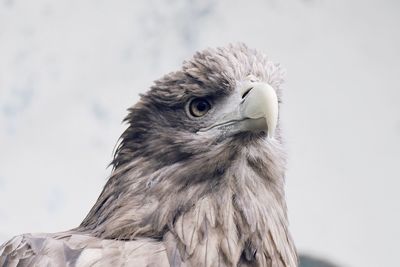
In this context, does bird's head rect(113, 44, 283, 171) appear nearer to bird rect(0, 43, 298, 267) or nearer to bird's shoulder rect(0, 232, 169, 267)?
bird rect(0, 43, 298, 267)

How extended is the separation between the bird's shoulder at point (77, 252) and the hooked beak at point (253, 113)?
459mm

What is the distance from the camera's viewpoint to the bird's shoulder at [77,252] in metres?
2.35

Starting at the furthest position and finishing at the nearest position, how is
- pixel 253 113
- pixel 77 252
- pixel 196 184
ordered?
pixel 196 184 < pixel 253 113 < pixel 77 252

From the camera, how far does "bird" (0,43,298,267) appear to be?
2.43 m

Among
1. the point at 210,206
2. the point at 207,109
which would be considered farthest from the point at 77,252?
the point at 207,109

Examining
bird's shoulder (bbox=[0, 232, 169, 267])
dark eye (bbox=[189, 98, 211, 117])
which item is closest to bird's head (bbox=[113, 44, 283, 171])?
dark eye (bbox=[189, 98, 211, 117])

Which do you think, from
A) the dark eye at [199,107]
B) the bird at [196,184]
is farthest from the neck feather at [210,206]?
the dark eye at [199,107]

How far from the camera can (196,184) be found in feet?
8.69

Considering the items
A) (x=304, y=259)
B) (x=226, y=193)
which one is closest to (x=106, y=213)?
(x=226, y=193)

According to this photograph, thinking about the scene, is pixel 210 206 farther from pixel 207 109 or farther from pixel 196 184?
pixel 207 109

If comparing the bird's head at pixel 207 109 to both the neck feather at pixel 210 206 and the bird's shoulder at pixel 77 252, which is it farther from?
the bird's shoulder at pixel 77 252

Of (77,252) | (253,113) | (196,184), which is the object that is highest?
(253,113)

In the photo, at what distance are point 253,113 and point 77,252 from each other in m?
0.69

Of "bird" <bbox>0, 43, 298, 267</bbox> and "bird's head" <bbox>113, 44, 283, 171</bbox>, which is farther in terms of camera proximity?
"bird's head" <bbox>113, 44, 283, 171</bbox>
